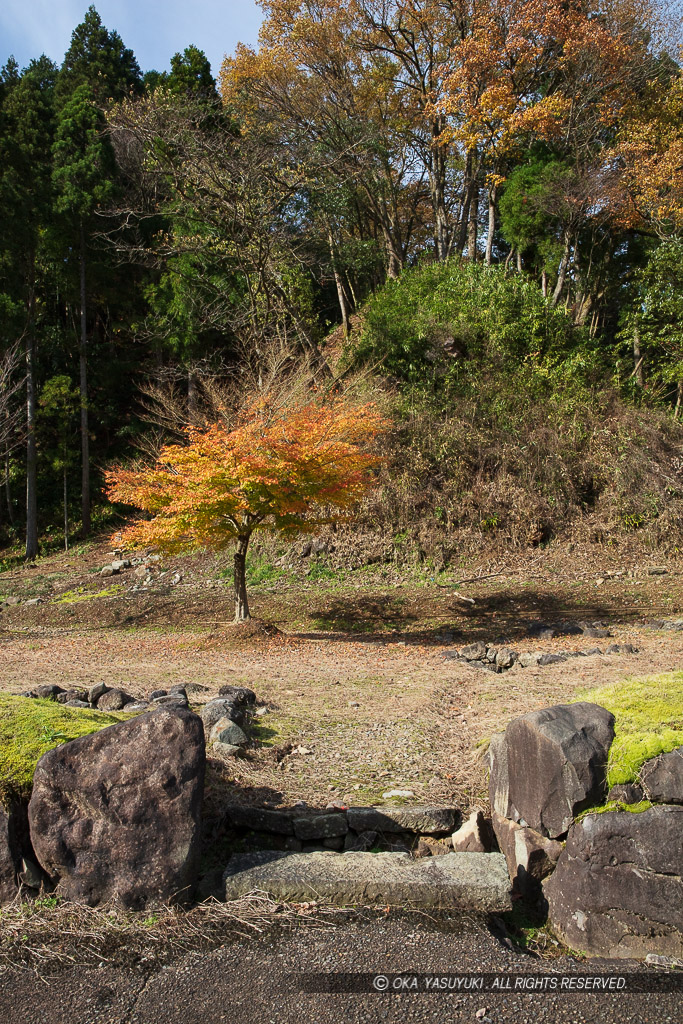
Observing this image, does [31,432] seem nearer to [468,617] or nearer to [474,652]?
[468,617]

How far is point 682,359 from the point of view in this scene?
17719 mm

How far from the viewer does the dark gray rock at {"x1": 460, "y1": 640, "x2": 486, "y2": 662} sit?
30.8 feet

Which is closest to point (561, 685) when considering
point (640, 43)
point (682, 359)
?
point (682, 359)

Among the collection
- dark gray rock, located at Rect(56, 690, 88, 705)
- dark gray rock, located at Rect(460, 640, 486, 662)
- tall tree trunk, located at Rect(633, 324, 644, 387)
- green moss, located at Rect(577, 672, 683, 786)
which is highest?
tall tree trunk, located at Rect(633, 324, 644, 387)

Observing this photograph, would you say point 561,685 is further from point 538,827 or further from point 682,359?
point 682,359

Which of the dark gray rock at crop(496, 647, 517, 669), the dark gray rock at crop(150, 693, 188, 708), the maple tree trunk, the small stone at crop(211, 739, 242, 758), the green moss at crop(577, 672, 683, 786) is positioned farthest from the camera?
the maple tree trunk

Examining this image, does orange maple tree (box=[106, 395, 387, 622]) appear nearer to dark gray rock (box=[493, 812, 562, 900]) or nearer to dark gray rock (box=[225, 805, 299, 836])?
dark gray rock (box=[225, 805, 299, 836])

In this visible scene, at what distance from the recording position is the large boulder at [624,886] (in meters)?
3.05

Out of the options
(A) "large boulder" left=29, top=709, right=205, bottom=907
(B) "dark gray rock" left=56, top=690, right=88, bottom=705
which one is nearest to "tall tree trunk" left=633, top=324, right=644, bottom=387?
(B) "dark gray rock" left=56, top=690, right=88, bottom=705

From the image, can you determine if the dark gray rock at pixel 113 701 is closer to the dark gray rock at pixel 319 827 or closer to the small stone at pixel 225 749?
the small stone at pixel 225 749

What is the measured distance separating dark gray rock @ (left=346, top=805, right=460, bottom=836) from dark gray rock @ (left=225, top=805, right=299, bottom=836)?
38 centimetres

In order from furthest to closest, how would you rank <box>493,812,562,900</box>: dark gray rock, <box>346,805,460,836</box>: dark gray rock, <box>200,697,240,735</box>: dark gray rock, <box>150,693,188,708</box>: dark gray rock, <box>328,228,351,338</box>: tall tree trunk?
1. <box>328,228,351,338</box>: tall tree trunk
2. <box>150,693,188,708</box>: dark gray rock
3. <box>200,697,240,735</box>: dark gray rock
4. <box>346,805,460,836</box>: dark gray rock
5. <box>493,812,562,900</box>: dark gray rock

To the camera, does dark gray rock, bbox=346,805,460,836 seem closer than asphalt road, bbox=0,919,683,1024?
No

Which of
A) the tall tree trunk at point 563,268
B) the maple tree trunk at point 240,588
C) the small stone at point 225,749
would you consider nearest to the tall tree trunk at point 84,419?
the maple tree trunk at point 240,588
